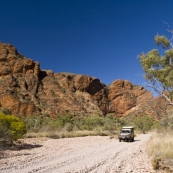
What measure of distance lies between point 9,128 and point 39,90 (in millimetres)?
62397

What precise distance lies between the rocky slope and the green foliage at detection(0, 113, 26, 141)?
35.3 meters

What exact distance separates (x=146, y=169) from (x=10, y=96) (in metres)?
61.1

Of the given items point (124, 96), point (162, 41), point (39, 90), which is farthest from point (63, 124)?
point (124, 96)

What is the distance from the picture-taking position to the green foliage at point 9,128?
51.9ft

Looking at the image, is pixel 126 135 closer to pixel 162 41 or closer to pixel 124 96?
pixel 162 41

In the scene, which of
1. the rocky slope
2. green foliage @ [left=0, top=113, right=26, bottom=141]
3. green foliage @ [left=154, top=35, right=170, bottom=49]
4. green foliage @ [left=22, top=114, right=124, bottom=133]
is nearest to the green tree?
green foliage @ [left=154, top=35, right=170, bottom=49]

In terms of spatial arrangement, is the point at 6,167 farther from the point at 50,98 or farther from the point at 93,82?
the point at 93,82

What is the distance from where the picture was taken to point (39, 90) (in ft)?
257

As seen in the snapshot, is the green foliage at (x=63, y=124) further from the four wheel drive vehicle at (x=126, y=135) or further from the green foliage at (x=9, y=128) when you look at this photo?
the green foliage at (x=9, y=128)

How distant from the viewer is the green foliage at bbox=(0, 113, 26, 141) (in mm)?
15820

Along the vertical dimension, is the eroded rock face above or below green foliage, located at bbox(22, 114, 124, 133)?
above

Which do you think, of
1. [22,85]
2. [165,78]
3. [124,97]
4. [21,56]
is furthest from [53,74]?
[165,78]

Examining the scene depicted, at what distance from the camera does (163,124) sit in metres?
20.8

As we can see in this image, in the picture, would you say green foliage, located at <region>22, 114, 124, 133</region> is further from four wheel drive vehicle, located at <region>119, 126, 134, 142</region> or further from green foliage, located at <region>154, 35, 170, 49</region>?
green foliage, located at <region>154, 35, 170, 49</region>
